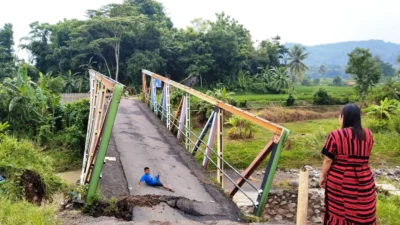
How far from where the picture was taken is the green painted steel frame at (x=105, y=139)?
13.2 feet

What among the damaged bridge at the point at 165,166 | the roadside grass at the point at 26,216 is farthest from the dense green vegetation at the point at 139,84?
the damaged bridge at the point at 165,166

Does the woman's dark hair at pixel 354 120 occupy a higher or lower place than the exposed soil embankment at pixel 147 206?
higher

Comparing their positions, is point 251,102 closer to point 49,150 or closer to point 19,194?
point 49,150

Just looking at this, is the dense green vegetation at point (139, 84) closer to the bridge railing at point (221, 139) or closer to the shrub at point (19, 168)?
the shrub at point (19, 168)

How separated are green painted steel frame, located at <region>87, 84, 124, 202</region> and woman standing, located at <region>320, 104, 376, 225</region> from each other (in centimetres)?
225

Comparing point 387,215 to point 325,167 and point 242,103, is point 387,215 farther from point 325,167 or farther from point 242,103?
point 242,103

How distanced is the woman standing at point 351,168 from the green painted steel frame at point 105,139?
7.39 feet

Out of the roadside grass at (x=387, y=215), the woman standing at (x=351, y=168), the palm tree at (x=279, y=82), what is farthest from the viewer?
the palm tree at (x=279, y=82)

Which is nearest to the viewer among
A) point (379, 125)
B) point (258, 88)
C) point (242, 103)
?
point (379, 125)

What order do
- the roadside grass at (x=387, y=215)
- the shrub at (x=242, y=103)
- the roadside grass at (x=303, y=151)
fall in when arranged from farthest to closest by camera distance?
the shrub at (x=242, y=103), the roadside grass at (x=303, y=151), the roadside grass at (x=387, y=215)

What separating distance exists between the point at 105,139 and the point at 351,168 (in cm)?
248

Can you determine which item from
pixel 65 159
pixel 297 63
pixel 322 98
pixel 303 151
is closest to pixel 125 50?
pixel 322 98

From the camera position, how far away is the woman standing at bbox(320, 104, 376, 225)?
2930mm

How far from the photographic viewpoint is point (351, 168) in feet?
9.70
